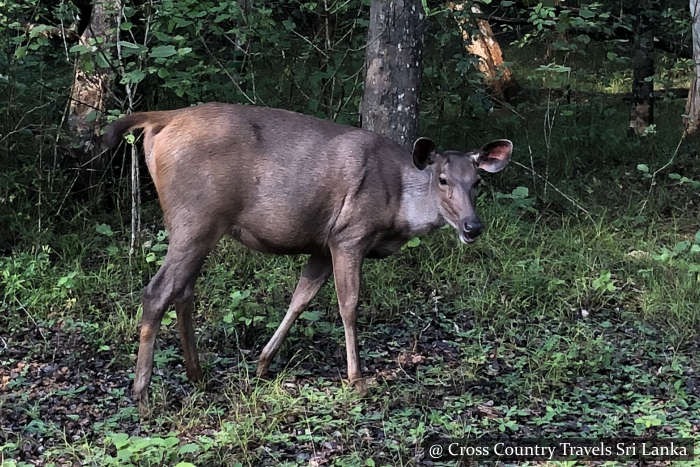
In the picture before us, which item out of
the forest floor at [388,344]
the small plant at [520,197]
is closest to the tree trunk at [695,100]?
the forest floor at [388,344]

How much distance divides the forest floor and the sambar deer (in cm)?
35

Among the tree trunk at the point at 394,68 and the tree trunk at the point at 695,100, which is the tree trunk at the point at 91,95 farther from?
the tree trunk at the point at 695,100

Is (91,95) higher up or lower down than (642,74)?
higher up

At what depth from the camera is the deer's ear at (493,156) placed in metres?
5.27

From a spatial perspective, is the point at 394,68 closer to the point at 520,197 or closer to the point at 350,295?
the point at 520,197

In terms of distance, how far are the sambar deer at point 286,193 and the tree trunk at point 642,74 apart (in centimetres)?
461

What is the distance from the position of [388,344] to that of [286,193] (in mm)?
1428

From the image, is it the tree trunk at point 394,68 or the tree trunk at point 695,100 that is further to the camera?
the tree trunk at point 695,100

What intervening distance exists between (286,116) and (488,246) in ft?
7.67

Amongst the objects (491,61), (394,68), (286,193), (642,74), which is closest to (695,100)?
(642,74)

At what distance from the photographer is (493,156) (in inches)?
210

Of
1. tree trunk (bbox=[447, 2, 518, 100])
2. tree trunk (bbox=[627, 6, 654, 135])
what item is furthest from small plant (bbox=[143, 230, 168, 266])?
tree trunk (bbox=[447, 2, 518, 100])

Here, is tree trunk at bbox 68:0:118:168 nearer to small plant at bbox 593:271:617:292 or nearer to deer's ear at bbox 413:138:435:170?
deer's ear at bbox 413:138:435:170

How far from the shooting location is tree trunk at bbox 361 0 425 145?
253 inches
